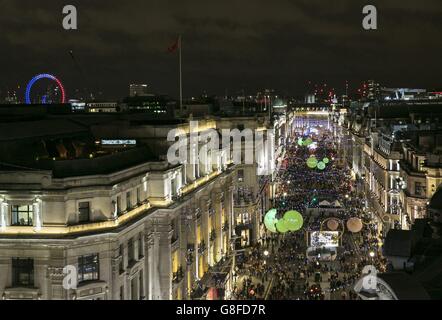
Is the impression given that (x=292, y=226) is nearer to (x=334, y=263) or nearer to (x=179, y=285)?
(x=334, y=263)

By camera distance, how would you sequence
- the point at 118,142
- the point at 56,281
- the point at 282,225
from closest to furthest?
the point at 56,281 < the point at 118,142 < the point at 282,225

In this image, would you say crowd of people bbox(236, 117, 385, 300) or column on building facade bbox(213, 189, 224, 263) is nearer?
crowd of people bbox(236, 117, 385, 300)

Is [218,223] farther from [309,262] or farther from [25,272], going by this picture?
[25,272]

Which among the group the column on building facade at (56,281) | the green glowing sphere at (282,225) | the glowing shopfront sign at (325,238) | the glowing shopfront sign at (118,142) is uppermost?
the glowing shopfront sign at (118,142)

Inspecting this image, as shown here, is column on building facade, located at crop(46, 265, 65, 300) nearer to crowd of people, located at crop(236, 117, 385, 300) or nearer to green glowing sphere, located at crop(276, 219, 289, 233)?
crowd of people, located at crop(236, 117, 385, 300)

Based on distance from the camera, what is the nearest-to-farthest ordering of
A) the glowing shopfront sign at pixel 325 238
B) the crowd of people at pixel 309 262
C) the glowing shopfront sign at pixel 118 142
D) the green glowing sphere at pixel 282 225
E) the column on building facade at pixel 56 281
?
1. the column on building facade at pixel 56 281
2. the glowing shopfront sign at pixel 118 142
3. the crowd of people at pixel 309 262
4. the green glowing sphere at pixel 282 225
5. the glowing shopfront sign at pixel 325 238

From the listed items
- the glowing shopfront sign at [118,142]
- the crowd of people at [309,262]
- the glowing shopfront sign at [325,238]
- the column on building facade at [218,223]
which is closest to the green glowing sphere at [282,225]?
the crowd of people at [309,262]

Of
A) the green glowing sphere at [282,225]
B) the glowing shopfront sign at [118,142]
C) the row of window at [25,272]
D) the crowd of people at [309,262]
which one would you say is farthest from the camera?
the green glowing sphere at [282,225]

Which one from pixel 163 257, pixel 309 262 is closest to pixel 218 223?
pixel 309 262

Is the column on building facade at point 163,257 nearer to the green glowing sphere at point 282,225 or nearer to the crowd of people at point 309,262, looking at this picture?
the crowd of people at point 309,262

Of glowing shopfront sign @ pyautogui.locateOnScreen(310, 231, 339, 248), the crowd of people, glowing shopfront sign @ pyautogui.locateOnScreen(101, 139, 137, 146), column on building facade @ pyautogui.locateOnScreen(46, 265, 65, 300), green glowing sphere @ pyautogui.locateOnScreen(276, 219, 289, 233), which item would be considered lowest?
the crowd of people

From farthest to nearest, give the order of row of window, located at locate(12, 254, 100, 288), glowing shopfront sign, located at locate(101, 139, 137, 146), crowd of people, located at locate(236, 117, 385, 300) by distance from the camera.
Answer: crowd of people, located at locate(236, 117, 385, 300) → glowing shopfront sign, located at locate(101, 139, 137, 146) → row of window, located at locate(12, 254, 100, 288)

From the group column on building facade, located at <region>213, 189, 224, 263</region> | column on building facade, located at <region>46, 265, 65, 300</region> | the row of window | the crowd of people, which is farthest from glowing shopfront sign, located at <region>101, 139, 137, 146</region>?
column on building facade, located at <region>213, 189, 224, 263</region>
